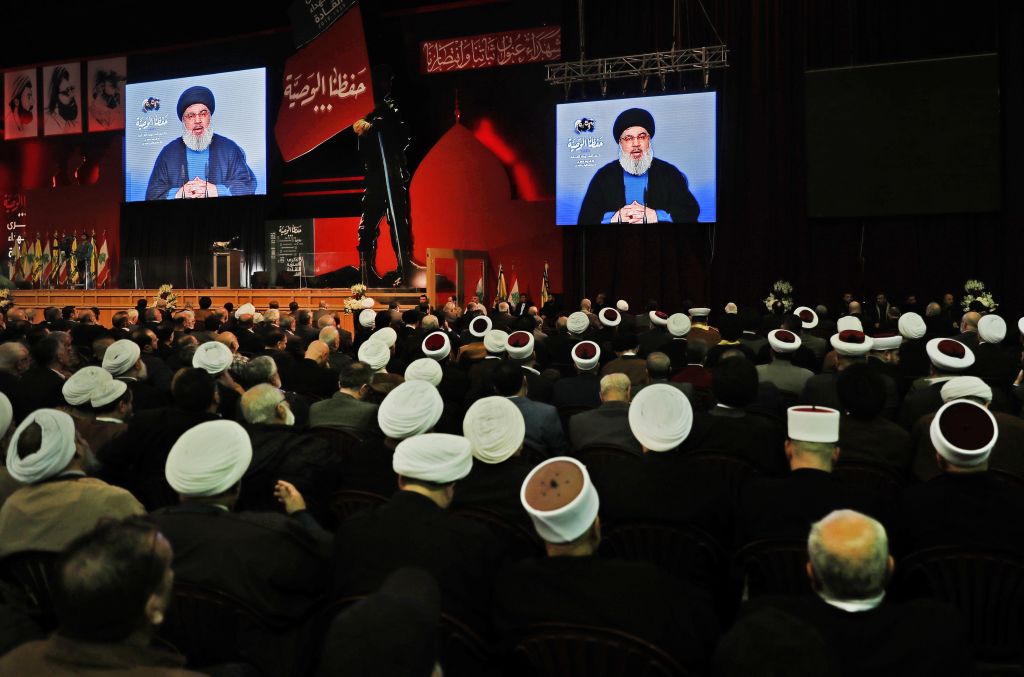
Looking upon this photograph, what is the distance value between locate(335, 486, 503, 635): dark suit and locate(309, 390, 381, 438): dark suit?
1942mm

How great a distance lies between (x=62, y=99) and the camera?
20297 mm

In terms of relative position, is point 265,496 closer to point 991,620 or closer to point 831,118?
point 991,620

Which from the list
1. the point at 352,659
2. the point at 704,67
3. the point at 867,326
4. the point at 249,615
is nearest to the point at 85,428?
the point at 249,615

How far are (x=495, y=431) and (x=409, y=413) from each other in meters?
0.47

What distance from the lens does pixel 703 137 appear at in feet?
43.5

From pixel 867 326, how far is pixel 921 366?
110 inches

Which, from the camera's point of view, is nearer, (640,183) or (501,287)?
(640,183)

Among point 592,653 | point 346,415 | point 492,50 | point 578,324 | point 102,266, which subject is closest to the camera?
point 592,653

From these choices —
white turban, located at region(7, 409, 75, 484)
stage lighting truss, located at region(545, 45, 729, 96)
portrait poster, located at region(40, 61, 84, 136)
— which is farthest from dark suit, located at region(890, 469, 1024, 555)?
portrait poster, located at region(40, 61, 84, 136)

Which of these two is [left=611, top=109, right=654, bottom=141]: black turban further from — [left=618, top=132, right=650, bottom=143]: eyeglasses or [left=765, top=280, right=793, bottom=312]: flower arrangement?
[left=765, top=280, right=793, bottom=312]: flower arrangement

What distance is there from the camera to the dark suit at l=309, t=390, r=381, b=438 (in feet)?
14.4

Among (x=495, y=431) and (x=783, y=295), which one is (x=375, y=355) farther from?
(x=783, y=295)

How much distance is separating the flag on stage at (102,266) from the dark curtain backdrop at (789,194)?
11122 millimetres

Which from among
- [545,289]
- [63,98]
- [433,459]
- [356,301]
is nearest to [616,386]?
[433,459]
